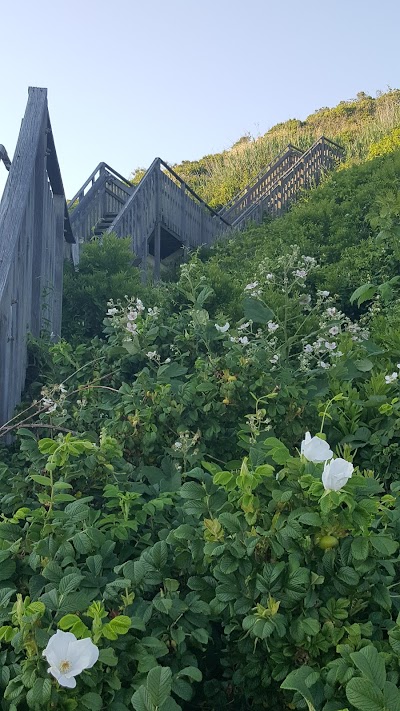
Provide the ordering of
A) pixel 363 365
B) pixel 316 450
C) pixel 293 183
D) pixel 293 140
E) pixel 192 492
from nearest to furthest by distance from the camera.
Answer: pixel 316 450, pixel 192 492, pixel 363 365, pixel 293 183, pixel 293 140

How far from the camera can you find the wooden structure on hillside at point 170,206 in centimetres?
966

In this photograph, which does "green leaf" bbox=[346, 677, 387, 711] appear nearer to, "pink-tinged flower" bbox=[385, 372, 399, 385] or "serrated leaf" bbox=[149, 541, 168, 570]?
"serrated leaf" bbox=[149, 541, 168, 570]

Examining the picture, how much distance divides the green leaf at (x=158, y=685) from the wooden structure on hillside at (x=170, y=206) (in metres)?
6.86

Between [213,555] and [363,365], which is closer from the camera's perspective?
[213,555]

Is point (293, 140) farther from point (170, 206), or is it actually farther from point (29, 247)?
point (29, 247)

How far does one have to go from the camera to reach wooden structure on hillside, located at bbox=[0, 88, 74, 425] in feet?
9.79

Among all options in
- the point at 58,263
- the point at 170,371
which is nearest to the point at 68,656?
the point at 170,371

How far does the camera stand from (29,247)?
3658mm

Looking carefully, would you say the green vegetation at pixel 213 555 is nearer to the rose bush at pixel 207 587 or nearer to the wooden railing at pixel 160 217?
the rose bush at pixel 207 587

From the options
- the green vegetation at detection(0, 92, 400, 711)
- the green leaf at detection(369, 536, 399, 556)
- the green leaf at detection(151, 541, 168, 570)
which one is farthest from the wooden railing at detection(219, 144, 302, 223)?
the green leaf at detection(369, 536, 399, 556)

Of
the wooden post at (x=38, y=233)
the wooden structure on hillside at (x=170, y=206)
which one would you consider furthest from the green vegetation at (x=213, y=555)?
the wooden structure on hillside at (x=170, y=206)

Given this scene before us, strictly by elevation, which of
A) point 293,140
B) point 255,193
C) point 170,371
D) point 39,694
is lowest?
point 39,694

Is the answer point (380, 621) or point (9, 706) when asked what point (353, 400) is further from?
point (9, 706)

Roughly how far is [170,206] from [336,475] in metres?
11.1
